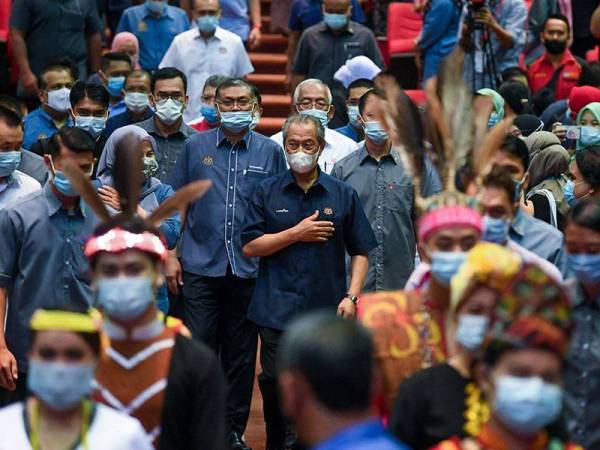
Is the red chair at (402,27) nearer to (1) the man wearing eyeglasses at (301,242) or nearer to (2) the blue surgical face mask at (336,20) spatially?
(2) the blue surgical face mask at (336,20)

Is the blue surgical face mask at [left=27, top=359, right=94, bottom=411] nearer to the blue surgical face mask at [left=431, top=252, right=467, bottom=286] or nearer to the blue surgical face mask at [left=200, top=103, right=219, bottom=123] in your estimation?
the blue surgical face mask at [left=431, top=252, right=467, bottom=286]

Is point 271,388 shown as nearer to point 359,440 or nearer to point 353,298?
point 353,298

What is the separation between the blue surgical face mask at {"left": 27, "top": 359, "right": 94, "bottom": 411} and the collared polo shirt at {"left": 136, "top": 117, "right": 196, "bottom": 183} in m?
5.76

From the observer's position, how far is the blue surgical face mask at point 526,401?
15.2ft

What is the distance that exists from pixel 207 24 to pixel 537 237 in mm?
7369

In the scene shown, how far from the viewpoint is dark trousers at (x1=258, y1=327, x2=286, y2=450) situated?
30.0 feet

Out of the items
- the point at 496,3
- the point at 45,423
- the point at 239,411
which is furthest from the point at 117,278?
the point at 496,3

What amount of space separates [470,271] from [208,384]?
3.36ft

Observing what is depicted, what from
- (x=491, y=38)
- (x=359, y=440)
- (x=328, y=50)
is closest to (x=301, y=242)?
(x=359, y=440)

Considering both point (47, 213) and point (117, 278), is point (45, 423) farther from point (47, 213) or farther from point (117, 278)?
point (47, 213)

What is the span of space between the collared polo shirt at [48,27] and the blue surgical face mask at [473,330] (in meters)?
9.94

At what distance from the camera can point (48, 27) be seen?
1469 centimetres

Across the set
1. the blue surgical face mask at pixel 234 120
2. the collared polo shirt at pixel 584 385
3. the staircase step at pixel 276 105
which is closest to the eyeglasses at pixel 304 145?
the blue surgical face mask at pixel 234 120

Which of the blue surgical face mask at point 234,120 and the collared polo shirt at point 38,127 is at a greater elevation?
the blue surgical face mask at point 234,120
